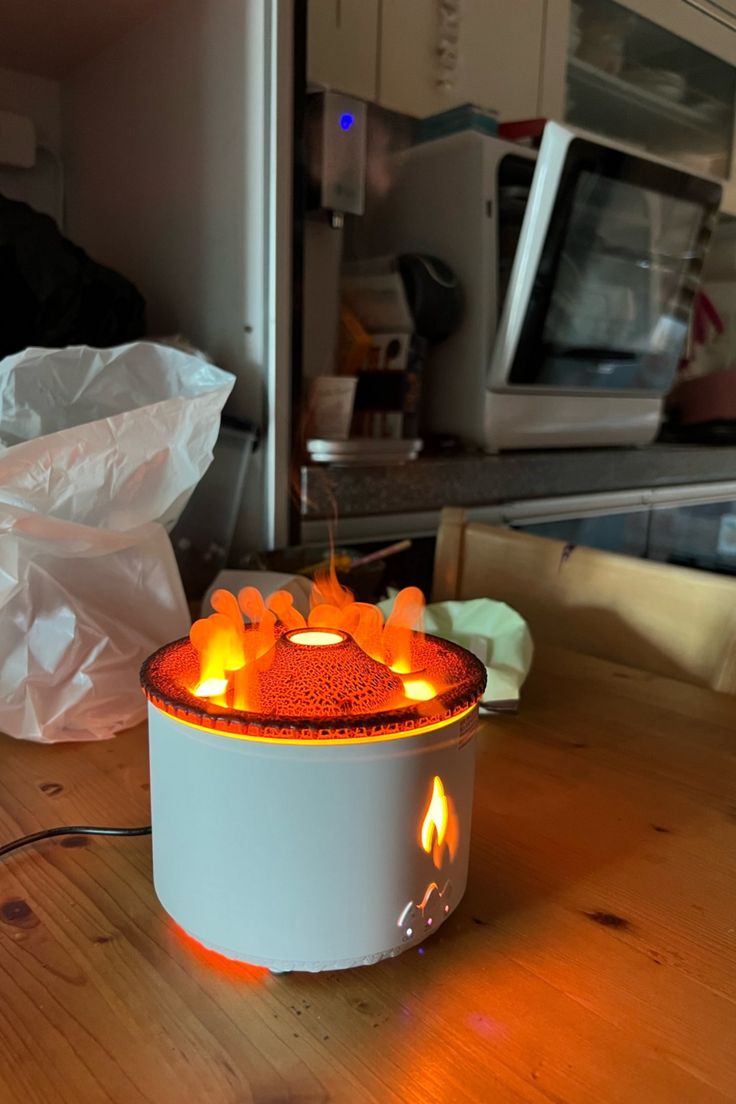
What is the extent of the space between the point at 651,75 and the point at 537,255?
3.02 ft

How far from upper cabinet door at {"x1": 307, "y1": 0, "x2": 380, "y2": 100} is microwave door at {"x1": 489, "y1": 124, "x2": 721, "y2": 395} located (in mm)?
328

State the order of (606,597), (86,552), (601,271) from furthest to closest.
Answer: (601,271)
(606,597)
(86,552)

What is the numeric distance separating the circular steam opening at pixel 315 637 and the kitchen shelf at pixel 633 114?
1595 millimetres

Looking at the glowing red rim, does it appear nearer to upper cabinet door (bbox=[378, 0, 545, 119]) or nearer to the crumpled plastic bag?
the crumpled plastic bag

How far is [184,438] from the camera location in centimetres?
69

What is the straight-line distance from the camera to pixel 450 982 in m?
Answer: 0.37

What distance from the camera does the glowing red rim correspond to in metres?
0.34

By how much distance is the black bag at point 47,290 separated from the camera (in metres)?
0.92

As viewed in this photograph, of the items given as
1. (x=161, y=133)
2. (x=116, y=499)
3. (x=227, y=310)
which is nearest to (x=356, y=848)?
(x=116, y=499)

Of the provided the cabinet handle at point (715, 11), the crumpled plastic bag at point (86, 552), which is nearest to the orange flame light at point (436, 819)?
the crumpled plastic bag at point (86, 552)

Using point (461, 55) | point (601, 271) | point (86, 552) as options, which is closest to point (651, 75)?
point (461, 55)

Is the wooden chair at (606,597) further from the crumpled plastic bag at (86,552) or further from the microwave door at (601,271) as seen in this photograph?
the microwave door at (601,271)

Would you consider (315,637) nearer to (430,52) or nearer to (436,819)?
(436,819)

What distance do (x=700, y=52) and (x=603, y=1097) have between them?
6.97ft
